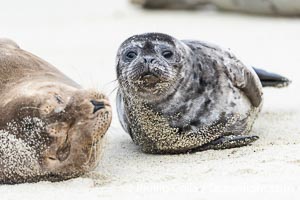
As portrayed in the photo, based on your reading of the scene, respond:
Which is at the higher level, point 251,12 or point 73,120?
point 73,120

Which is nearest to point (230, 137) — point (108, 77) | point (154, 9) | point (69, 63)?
point (108, 77)

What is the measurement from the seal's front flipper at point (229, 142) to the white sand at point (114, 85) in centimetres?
7

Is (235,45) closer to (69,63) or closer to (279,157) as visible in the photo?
(69,63)

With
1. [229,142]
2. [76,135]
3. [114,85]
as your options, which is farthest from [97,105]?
[114,85]

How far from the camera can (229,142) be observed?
4.96 meters

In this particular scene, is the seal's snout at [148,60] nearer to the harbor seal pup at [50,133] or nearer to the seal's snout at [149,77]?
the seal's snout at [149,77]

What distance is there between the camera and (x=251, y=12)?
9.89 metres

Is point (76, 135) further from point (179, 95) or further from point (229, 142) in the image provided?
point (229, 142)

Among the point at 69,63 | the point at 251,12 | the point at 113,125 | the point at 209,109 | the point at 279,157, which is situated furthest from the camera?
the point at 251,12

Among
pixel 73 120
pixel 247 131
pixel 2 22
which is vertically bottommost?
pixel 2 22

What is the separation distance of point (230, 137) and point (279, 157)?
A: 0.53 meters

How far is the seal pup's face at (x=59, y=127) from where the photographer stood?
13.7 ft

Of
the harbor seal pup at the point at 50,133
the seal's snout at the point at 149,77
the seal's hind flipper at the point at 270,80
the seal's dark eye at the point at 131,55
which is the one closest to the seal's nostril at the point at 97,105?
the harbor seal pup at the point at 50,133

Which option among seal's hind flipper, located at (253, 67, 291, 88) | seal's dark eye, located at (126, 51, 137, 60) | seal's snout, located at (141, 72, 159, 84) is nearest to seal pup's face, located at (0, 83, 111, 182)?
seal's snout, located at (141, 72, 159, 84)
